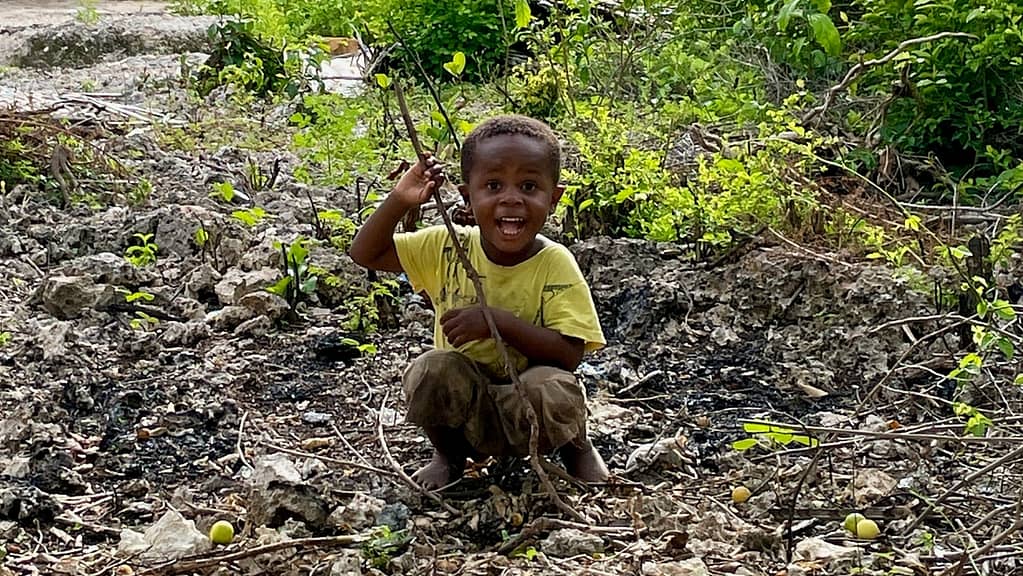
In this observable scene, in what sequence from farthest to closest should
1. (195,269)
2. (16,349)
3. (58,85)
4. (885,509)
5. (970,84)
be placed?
(58,85)
(970,84)
(195,269)
(16,349)
(885,509)

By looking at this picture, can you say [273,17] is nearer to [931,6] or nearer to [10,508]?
[931,6]

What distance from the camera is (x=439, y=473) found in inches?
109

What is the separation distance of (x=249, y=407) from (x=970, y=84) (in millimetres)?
3056

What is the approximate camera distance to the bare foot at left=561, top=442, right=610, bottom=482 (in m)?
2.79

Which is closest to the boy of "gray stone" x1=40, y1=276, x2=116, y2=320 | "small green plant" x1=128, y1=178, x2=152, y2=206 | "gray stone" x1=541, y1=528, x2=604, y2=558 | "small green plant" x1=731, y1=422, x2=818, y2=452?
"gray stone" x1=541, y1=528, x2=604, y2=558

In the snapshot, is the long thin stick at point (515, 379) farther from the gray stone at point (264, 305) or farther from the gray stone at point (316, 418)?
the gray stone at point (264, 305)

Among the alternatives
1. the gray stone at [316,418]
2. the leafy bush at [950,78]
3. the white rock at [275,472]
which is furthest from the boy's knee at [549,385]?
the leafy bush at [950,78]

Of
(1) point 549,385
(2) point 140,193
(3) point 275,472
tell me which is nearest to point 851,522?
(1) point 549,385

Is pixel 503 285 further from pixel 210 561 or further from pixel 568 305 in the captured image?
pixel 210 561

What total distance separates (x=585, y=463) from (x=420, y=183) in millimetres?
722

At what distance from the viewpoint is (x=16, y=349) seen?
3588mm

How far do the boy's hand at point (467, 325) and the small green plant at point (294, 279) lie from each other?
1422 millimetres

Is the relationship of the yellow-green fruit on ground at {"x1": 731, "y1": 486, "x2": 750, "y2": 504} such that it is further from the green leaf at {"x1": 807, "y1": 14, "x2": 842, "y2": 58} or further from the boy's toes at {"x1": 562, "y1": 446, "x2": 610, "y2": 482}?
the green leaf at {"x1": 807, "y1": 14, "x2": 842, "y2": 58}

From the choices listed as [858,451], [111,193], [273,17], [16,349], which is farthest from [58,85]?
[858,451]
